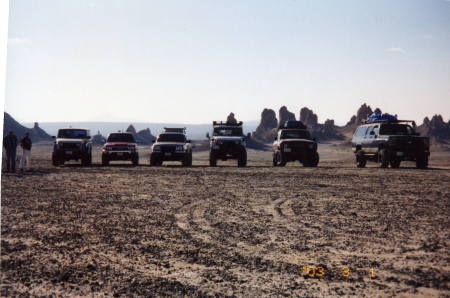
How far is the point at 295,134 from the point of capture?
25.0m

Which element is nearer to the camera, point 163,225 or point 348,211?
point 163,225

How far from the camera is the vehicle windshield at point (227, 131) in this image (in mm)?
25448

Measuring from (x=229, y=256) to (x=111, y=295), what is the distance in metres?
1.91

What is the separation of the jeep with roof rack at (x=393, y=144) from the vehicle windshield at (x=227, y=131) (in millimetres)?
6602

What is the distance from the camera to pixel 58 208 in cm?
997

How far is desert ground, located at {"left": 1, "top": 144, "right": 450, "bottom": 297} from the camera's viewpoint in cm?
525

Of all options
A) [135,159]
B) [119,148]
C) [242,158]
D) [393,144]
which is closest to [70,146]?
[119,148]

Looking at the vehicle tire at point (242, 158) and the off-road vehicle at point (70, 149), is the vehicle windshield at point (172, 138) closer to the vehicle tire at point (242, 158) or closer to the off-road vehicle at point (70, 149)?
the vehicle tire at point (242, 158)

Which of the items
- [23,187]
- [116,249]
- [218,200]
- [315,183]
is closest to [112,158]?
[23,187]

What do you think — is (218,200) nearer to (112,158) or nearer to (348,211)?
(348,211)

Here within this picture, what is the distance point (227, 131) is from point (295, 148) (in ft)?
13.0
